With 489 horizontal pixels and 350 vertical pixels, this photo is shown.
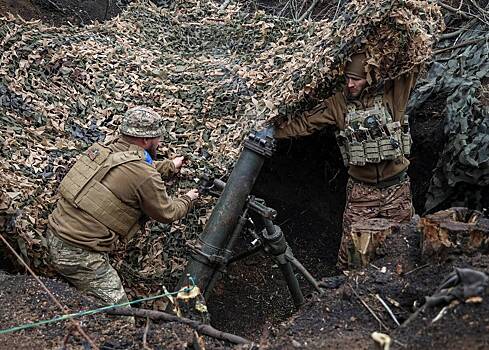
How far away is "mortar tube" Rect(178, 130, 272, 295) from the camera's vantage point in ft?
16.1

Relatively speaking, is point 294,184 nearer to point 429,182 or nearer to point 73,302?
point 429,182

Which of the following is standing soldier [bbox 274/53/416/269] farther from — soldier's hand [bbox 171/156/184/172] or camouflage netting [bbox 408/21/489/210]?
camouflage netting [bbox 408/21/489/210]

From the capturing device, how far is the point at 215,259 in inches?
191

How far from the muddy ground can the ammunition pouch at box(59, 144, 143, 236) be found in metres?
0.61

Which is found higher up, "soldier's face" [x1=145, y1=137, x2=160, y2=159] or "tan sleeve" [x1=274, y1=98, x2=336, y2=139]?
"tan sleeve" [x1=274, y1=98, x2=336, y2=139]

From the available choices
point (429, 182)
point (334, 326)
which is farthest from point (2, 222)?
point (429, 182)

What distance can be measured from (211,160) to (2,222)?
6.86ft

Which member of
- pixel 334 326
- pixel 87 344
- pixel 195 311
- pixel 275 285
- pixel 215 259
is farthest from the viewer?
pixel 275 285

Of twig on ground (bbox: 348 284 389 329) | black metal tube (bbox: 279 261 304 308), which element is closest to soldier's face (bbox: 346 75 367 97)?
black metal tube (bbox: 279 261 304 308)

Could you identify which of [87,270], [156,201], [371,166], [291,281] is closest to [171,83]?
[371,166]

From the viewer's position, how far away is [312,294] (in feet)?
12.8

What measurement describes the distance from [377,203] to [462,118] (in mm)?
1533

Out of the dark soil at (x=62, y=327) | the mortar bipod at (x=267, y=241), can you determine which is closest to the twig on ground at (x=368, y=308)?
the dark soil at (x=62, y=327)

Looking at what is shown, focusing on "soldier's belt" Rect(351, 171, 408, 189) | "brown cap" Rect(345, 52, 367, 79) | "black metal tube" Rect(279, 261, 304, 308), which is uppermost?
"brown cap" Rect(345, 52, 367, 79)
